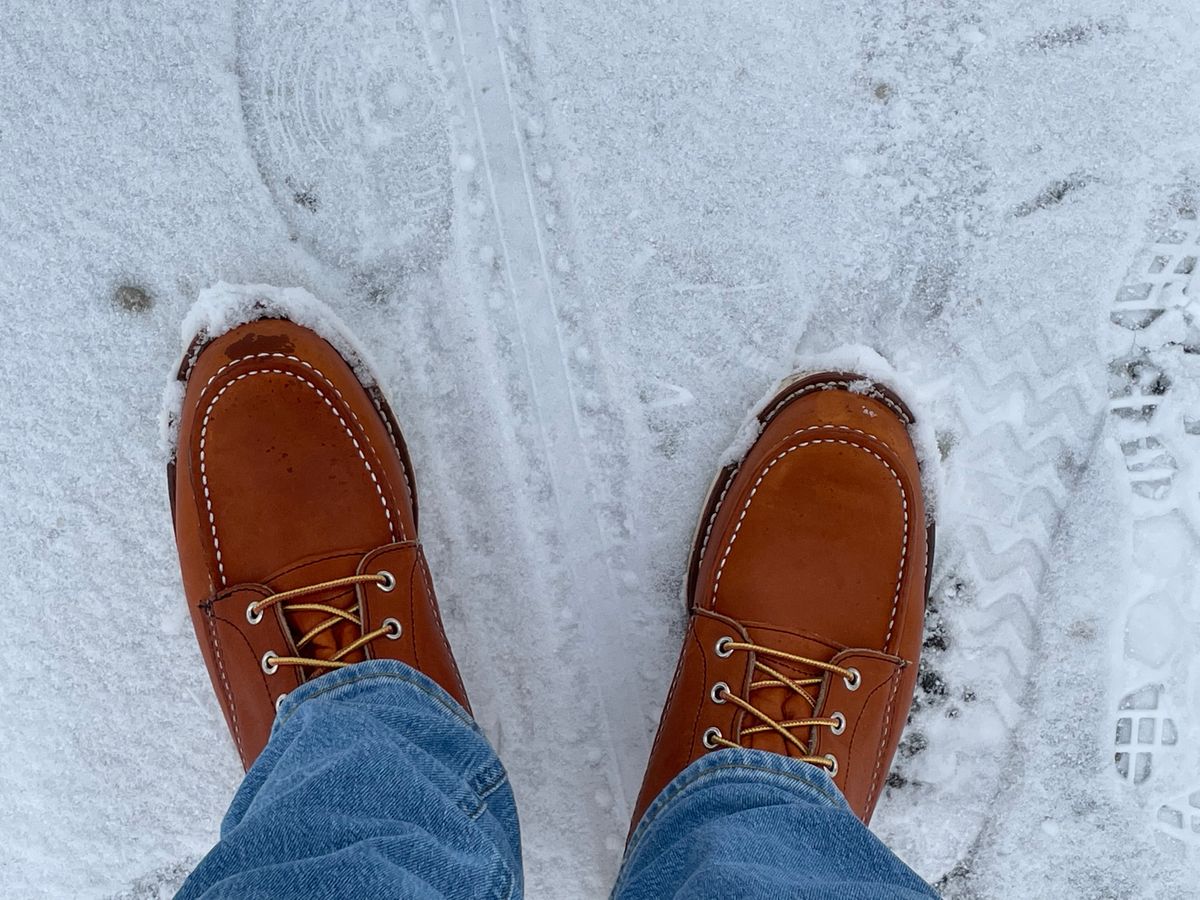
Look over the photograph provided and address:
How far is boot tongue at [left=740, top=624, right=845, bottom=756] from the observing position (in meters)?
1.01

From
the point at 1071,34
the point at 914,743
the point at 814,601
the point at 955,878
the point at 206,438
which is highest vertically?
the point at 1071,34

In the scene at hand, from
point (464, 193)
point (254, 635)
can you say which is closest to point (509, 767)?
point (254, 635)

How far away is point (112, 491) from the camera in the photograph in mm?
1116

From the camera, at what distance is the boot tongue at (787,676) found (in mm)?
1011

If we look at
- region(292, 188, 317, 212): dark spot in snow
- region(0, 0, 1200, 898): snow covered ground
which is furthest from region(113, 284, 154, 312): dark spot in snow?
region(292, 188, 317, 212): dark spot in snow

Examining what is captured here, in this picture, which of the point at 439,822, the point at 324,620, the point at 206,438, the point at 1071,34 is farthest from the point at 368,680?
the point at 1071,34

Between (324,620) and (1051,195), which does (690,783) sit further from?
(1051,195)

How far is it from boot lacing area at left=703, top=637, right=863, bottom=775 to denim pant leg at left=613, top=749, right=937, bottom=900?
35 millimetres

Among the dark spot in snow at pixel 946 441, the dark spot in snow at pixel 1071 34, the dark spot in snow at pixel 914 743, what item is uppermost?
the dark spot in snow at pixel 1071 34

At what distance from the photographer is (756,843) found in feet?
2.68

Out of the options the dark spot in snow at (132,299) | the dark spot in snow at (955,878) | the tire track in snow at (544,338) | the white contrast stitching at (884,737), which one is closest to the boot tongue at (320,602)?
the tire track in snow at (544,338)

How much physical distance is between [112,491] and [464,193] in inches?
24.0

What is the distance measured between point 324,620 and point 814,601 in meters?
0.59

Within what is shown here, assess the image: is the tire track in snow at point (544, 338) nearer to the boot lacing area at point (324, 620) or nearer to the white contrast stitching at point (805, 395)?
the white contrast stitching at point (805, 395)
